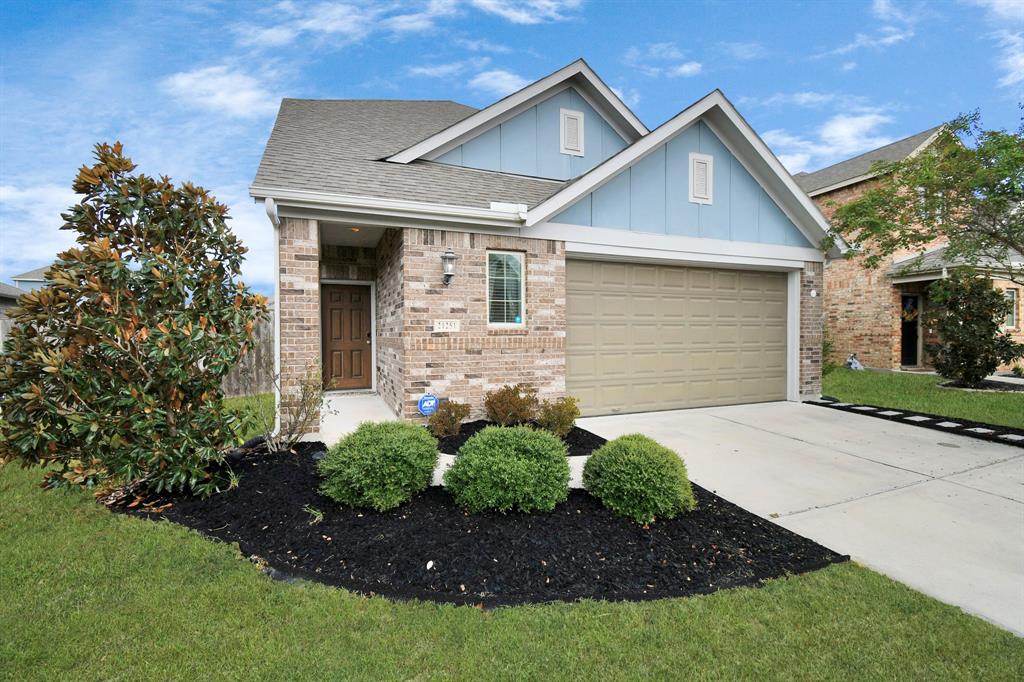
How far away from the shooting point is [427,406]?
6340 millimetres

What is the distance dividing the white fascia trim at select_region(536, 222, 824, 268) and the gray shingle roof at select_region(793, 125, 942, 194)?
25.6 feet

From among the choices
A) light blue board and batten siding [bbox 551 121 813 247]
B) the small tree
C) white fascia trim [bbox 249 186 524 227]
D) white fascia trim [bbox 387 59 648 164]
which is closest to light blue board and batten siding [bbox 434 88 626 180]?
white fascia trim [bbox 387 59 648 164]

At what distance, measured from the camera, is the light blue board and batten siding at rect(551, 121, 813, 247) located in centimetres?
752

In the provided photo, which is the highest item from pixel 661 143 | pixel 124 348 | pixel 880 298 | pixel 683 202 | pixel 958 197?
pixel 661 143

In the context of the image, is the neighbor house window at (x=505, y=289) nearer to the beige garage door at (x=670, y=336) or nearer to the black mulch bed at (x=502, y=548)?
the beige garage door at (x=670, y=336)

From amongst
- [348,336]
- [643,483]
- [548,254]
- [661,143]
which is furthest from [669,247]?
[348,336]

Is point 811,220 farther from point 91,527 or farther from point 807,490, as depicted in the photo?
point 91,527

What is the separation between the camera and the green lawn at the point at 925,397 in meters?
8.39

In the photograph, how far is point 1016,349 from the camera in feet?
35.4

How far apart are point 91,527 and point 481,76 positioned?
11755 mm

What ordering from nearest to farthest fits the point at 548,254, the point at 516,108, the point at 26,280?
the point at 548,254 < the point at 516,108 < the point at 26,280

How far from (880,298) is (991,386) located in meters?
3.78

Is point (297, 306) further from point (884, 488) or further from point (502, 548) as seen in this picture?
point (884, 488)

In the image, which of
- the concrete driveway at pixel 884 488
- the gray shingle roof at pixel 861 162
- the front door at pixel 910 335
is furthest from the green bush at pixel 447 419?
the front door at pixel 910 335
